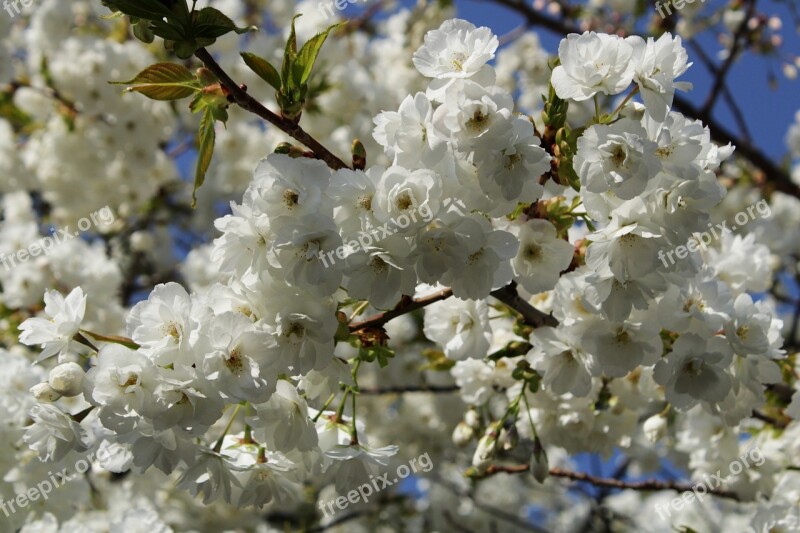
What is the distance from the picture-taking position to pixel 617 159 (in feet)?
4.74

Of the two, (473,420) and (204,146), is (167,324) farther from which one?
(473,420)

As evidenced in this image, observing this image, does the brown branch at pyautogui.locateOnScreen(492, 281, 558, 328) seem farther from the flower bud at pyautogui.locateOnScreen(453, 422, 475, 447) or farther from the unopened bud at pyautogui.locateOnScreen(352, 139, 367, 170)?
the flower bud at pyautogui.locateOnScreen(453, 422, 475, 447)

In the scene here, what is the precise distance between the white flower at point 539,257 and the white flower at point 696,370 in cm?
34

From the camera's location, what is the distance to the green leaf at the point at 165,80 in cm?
159

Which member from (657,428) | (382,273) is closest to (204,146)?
(382,273)

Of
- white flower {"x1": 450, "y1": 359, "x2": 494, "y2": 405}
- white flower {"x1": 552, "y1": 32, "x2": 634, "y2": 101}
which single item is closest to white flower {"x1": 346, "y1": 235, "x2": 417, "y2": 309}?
white flower {"x1": 552, "y1": 32, "x2": 634, "y2": 101}

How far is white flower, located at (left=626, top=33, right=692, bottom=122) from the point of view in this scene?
5.02 ft

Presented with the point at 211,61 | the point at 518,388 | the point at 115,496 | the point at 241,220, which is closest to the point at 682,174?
the point at 241,220

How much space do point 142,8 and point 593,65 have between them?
92cm

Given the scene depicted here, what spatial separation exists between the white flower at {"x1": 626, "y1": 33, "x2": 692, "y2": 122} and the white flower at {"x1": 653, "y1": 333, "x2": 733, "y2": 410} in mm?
581

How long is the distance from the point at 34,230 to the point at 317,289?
429 cm

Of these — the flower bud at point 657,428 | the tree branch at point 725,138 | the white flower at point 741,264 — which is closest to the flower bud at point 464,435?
the flower bud at point 657,428

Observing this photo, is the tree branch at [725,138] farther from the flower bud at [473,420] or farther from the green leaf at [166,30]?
the green leaf at [166,30]

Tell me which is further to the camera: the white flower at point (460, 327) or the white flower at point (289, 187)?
the white flower at point (460, 327)
